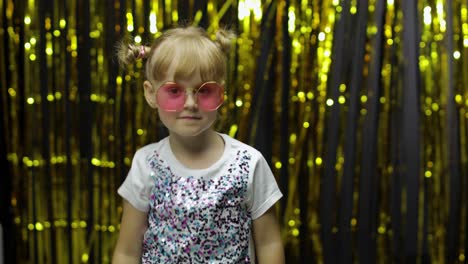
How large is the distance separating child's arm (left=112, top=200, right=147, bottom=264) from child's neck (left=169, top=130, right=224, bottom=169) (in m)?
Answer: 0.14

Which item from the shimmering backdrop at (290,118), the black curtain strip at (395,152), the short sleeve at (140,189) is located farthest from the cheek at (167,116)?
the black curtain strip at (395,152)

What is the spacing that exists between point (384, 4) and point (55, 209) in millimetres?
1093

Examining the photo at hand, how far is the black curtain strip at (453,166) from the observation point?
5.96 feet

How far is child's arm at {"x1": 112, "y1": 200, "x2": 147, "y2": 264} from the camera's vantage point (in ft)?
4.07

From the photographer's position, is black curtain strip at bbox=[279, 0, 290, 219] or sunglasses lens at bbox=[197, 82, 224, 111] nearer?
sunglasses lens at bbox=[197, 82, 224, 111]

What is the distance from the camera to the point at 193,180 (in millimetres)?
1194

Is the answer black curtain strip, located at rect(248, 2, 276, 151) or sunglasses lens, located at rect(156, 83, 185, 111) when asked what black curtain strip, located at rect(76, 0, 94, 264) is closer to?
black curtain strip, located at rect(248, 2, 276, 151)

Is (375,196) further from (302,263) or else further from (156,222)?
(156,222)

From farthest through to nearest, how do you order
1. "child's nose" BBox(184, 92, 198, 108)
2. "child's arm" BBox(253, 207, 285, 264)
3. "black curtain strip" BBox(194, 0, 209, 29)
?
"black curtain strip" BBox(194, 0, 209, 29) → "child's arm" BBox(253, 207, 285, 264) → "child's nose" BBox(184, 92, 198, 108)

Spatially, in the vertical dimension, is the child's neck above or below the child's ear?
below

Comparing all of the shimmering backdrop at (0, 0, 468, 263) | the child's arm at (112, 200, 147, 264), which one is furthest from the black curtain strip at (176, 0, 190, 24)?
the child's arm at (112, 200, 147, 264)

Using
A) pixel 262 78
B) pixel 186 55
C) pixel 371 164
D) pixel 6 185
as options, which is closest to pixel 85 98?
pixel 6 185

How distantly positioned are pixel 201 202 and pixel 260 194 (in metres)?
0.12

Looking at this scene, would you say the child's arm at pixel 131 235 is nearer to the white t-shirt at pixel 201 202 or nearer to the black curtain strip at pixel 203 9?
the white t-shirt at pixel 201 202
